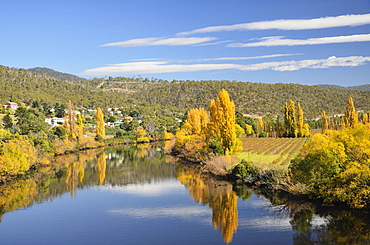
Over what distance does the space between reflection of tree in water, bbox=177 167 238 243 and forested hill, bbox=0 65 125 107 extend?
91924mm

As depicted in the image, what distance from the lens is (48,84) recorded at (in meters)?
162

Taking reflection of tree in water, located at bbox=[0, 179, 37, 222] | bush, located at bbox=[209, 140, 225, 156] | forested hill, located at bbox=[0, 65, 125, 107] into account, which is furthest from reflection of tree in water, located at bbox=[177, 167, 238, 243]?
forested hill, located at bbox=[0, 65, 125, 107]

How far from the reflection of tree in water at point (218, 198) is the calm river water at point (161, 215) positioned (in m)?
0.07

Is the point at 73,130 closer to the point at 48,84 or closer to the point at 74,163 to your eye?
the point at 74,163

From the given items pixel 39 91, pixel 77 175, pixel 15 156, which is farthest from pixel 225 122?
pixel 39 91

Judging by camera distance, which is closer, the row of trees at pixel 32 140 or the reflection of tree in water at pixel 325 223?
the reflection of tree in water at pixel 325 223

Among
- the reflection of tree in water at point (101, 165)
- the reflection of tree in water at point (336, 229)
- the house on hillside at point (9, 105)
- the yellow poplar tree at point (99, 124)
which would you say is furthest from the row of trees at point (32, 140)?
the reflection of tree in water at point (336, 229)

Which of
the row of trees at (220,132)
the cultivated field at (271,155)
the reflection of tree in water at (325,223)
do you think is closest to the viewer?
the reflection of tree in water at (325,223)

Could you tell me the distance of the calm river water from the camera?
25319mm

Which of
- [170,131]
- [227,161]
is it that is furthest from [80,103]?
[227,161]

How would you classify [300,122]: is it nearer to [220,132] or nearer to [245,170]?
[220,132]

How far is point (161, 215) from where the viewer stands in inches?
1216

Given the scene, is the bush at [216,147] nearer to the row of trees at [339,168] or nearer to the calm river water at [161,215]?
the calm river water at [161,215]

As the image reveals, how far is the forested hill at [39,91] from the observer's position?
128512 mm
